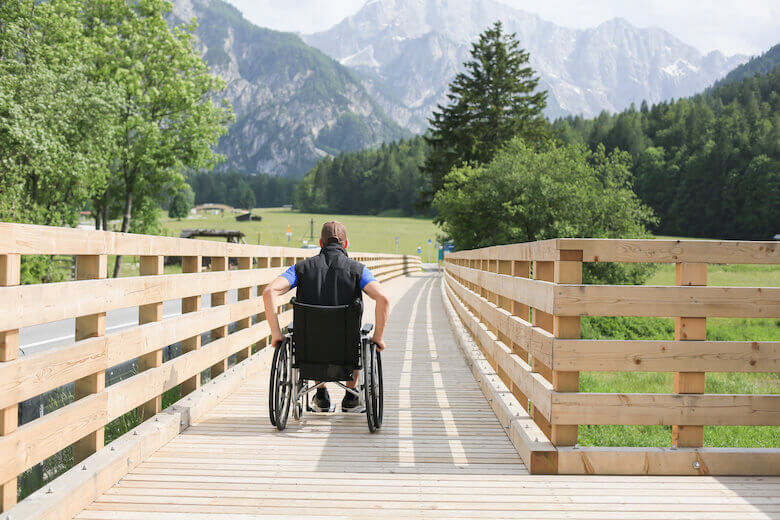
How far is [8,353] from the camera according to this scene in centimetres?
271

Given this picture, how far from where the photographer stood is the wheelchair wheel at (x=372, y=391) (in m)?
4.66

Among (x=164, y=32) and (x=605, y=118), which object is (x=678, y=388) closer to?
(x=164, y=32)

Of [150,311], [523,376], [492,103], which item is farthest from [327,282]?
[492,103]

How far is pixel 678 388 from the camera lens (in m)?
3.85

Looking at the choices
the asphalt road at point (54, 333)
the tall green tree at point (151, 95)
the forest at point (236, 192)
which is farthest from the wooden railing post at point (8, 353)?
the forest at point (236, 192)

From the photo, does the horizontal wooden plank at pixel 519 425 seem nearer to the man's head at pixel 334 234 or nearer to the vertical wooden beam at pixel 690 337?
the vertical wooden beam at pixel 690 337

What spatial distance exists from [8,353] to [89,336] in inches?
33.2

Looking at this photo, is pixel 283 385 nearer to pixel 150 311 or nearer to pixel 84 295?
pixel 150 311

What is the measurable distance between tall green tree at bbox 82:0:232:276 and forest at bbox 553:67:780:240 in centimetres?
6114

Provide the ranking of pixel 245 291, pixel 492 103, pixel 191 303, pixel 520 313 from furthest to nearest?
pixel 492 103 < pixel 245 291 < pixel 520 313 < pixel 191 303

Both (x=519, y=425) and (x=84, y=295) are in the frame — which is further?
(x=519, y=425)

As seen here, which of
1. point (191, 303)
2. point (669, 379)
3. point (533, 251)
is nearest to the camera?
point (533, 251)

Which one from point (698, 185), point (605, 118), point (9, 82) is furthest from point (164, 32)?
point (605, 118)

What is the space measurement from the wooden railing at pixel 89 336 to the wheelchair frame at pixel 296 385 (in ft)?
2.36
